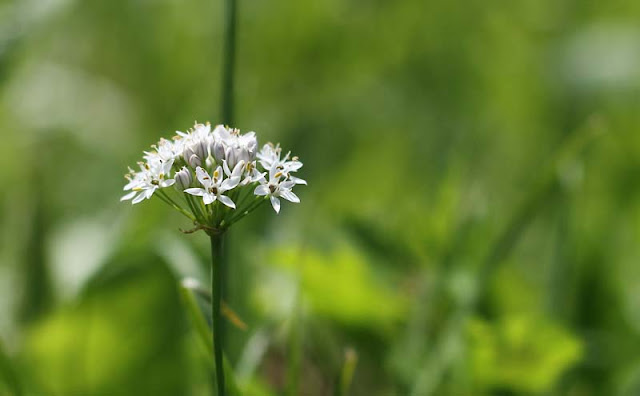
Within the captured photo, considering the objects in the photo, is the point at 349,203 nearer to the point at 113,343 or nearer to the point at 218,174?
the point at 113,343

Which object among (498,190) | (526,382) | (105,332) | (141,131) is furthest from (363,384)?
(141,131)

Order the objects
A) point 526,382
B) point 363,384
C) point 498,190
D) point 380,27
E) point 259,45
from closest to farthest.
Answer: point 526,382
point 363,384
point 498,190
point 259,45
point 380,27

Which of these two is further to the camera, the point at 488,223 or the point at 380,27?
the point at 380,27

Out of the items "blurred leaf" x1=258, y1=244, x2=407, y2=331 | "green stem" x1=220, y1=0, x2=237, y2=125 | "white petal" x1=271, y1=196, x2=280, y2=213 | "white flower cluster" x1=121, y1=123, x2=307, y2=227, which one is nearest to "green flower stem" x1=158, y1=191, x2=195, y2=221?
"white flower cluster" x1=121, y1=123, x2=307, y2=227

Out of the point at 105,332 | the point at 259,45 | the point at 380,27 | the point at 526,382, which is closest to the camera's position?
the point at 526,382

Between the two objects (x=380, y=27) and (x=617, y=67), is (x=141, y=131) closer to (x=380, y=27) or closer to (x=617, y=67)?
(x=380, y=27)

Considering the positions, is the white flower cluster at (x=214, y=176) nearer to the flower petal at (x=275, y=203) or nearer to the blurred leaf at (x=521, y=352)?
the flower petal at (x=275, y=203)

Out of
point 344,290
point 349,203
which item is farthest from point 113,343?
point 349,203

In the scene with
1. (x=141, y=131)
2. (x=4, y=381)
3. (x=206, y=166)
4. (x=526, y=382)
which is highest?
(x=141, y=131)
